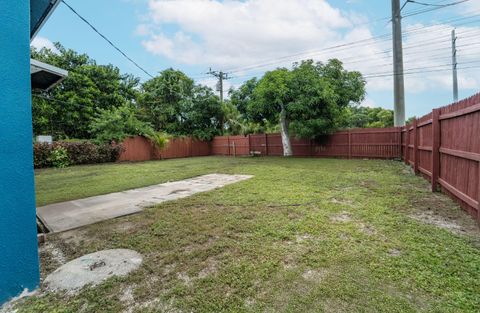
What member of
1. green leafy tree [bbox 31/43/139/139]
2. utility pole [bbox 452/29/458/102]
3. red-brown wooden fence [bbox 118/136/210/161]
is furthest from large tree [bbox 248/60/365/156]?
green leafy tree [bbox 31/43/139/139]

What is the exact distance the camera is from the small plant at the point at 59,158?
11.4 m

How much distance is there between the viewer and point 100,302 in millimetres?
1755

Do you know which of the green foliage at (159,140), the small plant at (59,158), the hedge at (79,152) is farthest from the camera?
the green foliage at (159,140)

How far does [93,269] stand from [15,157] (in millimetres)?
1179

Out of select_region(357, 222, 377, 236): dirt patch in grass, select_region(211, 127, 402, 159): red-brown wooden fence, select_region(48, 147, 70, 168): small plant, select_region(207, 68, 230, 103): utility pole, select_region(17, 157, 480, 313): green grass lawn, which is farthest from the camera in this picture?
select_region(207, 68, 230, 103): utility pole

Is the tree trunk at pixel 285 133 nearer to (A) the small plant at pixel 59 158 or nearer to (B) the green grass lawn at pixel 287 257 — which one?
(B) the green grass lawn at pixel 287 257

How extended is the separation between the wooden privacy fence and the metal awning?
18.7ft

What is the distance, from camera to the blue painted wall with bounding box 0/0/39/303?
5.78ft

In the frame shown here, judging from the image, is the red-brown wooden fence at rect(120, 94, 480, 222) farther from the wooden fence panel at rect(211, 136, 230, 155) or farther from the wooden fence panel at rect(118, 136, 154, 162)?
the wooden fence panel at rect(211, 136, 230, 155)

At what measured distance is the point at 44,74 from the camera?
3.78m

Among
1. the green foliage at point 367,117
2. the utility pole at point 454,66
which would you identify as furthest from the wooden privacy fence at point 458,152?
the green foliage at point 367,117

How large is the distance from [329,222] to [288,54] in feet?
52.4

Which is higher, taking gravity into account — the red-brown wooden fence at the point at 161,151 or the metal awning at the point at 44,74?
the metal awning at the point at 44,74

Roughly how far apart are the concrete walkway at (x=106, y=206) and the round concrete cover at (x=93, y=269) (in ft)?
3.99
